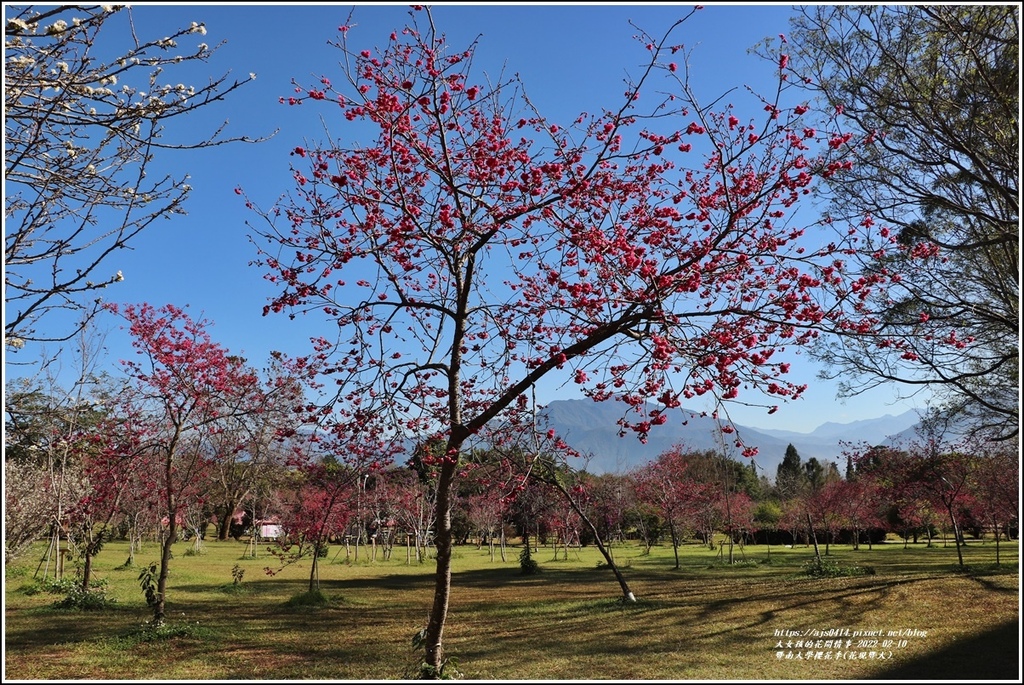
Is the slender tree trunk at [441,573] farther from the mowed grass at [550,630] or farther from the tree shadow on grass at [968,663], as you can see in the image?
the tree shadow on grass at [968,663]

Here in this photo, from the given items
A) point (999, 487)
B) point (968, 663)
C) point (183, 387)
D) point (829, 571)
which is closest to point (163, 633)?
point (183, 387)

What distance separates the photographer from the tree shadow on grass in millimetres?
6801

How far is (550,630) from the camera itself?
33.0ft

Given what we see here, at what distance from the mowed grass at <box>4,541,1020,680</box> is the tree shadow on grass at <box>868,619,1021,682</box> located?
2 centimetres

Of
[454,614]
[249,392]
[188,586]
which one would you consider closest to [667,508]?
[454,614]

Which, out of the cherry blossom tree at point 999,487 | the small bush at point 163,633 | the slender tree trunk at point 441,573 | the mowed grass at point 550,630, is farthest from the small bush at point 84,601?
the cherry blossom tree at point 999,487

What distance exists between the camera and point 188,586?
16.5 m

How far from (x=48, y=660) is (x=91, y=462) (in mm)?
7264

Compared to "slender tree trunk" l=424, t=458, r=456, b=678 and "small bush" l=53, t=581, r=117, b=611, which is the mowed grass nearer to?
"small bush" l=53, t=581, r=117, b=611

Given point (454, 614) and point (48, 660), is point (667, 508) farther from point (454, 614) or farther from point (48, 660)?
point (48, 660)

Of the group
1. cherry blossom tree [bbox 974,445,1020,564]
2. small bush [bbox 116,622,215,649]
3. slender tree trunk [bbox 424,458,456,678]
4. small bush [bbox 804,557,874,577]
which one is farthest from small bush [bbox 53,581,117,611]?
cherry blossom tree [bbox 974,445,1020,564]

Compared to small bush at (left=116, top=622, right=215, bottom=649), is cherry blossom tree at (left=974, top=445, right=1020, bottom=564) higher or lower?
higher

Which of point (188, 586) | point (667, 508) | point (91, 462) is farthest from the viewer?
point (667, 508)

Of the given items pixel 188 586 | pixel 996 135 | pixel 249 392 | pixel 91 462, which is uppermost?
pixel 996 135
